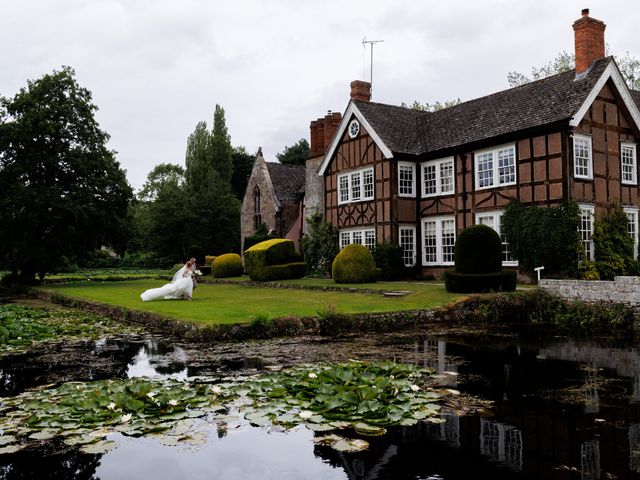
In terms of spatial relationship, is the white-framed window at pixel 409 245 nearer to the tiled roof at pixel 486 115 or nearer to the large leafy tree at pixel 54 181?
the tiled roof at pixel 486 115

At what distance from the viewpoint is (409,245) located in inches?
1147

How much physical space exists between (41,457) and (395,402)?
13.3ft

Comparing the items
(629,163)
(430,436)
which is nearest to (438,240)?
(629,163)

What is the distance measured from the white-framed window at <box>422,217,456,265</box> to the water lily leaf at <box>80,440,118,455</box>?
2309 centimetres

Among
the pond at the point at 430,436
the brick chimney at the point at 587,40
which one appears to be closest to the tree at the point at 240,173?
the brick chimney at the point at 587,40

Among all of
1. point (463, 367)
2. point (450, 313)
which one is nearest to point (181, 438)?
point (463, 367)

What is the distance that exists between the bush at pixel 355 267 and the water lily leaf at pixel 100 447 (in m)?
20.5

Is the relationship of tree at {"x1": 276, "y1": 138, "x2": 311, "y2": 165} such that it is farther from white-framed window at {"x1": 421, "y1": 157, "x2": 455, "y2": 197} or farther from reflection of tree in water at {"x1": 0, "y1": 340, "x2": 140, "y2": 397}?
reflection of tree in water at {"x1": 0, "y1": 340, "x2": 140, "y2": 397}

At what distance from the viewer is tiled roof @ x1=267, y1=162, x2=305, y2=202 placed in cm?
4516

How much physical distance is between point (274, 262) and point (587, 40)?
18234 millimetres

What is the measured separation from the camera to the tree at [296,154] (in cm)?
6812

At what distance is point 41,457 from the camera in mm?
5594

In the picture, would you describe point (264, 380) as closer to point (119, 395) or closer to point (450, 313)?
point (119, 395)

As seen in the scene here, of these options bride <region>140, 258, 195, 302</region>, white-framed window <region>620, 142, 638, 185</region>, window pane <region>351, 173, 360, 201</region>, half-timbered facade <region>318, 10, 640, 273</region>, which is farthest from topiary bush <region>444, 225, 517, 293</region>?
window pane <region>351, 173, 360, 201</region>
